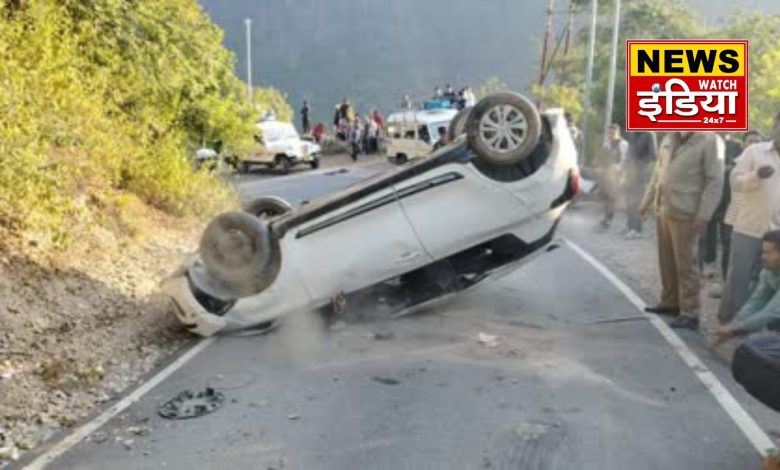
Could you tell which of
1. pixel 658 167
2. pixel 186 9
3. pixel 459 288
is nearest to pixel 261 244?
pixel 459 288

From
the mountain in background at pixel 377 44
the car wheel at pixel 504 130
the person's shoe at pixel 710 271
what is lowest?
the person's shoe at pixel 710 271

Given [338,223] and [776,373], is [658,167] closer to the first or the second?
[338,223]

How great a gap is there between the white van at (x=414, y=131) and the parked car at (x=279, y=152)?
9.13 feet

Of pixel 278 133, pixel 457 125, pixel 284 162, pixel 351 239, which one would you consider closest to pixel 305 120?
pixel 278 133

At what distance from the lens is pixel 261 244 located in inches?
266

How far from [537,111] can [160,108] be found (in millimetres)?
7584

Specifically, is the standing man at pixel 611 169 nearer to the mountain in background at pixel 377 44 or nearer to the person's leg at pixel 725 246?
the person's leg at pixel 725 246

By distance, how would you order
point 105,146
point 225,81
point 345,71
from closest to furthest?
point 105,146, point 225,81, point 345,71

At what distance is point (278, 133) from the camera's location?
2864cm

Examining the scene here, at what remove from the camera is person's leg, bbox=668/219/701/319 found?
6.97 metres

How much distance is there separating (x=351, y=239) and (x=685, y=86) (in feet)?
22.1

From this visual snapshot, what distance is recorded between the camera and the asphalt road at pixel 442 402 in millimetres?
4492

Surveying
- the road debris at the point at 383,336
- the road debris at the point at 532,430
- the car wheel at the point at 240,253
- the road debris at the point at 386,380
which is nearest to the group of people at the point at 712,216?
the road debris at the point at 532,430

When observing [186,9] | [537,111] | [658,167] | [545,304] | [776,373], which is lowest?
[545,304]
